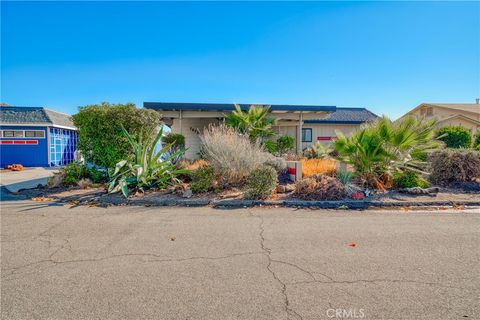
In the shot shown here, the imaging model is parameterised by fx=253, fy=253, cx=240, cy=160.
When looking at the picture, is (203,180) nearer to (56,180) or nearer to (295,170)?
(295,170)

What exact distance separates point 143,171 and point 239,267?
5214 mm

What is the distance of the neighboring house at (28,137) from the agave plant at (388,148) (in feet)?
68.0

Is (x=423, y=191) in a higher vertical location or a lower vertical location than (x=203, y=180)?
lower

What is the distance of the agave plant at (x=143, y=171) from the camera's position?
23.9 ft

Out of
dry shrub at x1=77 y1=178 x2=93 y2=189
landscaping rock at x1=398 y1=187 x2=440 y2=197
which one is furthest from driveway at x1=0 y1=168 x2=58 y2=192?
landscaping rock at x1=398 y1=187 x2=440 y2=197

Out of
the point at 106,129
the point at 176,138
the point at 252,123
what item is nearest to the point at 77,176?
the point at 106,129

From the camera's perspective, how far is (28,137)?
60.6 feet

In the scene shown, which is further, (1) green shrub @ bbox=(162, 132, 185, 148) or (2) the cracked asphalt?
(1) green shrub @ bbox=(162, 132, 185, 148)

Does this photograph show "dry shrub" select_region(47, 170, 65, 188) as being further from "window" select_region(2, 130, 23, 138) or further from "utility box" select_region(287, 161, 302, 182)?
"window" select_region(2, 130, 23, 138)

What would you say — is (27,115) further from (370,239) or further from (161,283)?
(370,239)

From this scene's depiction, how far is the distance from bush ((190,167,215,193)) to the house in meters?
3.45

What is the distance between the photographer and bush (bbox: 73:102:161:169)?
8.27 metres

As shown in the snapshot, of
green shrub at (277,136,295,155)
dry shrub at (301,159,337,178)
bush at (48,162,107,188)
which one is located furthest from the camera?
green shrub at (277,136,295,155)

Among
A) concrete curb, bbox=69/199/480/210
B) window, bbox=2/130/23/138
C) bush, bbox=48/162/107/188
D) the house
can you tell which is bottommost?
concrete curb, bbox=69/199/480/210
